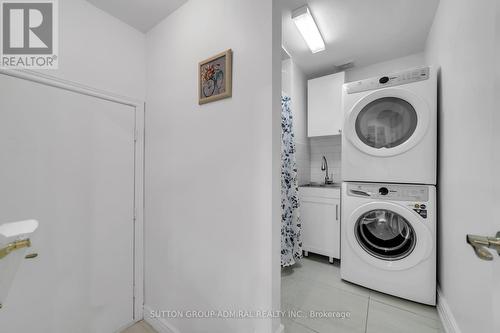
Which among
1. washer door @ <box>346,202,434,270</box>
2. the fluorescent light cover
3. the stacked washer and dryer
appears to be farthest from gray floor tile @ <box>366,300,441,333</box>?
the fluorescent light cover

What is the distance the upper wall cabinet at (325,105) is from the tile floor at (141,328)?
9.14 feet

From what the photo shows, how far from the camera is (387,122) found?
6.09 ft

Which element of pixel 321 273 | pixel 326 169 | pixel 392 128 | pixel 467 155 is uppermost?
pixel 392 128

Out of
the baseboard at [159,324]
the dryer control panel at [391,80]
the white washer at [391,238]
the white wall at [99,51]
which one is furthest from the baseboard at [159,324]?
the dryer control panel at [391,80]

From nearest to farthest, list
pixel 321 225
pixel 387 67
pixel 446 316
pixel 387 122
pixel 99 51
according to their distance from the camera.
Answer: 1. pixel 446 316
2. pixel 99 51
3. pixel 387 122
4. pixel 321 225
5. pixel 387 67

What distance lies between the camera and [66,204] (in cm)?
136

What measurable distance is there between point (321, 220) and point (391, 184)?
935mm

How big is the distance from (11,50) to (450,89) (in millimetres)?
2906

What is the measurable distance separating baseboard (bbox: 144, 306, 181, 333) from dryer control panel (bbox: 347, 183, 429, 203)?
6.22 feet

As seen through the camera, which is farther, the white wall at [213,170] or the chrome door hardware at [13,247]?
the white wall at [213,170]

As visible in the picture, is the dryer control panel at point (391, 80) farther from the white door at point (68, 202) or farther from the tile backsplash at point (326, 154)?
the white door at point (68, 202)

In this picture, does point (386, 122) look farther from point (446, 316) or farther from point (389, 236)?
point (446, 316)

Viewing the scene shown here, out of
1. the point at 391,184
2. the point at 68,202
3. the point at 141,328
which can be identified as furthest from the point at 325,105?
the point at 141,328

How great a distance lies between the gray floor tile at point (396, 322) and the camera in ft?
4.66
